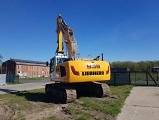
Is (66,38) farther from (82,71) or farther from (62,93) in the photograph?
(62,93)

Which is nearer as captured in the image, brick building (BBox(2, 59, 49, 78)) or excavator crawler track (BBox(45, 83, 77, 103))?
excavator crawler track (BBox(45, 83, 77, 103))

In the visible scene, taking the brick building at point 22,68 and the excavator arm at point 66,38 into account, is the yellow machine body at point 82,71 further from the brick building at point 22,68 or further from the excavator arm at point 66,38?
the brick building at point 22,68

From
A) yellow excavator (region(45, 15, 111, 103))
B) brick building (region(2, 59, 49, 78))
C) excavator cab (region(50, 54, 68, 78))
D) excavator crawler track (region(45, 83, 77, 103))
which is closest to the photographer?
excavator crawler track (region(45, 83, 77, 103))

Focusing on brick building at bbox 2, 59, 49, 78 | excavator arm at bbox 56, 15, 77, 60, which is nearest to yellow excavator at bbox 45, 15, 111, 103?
excavator arm at bbox 56, 15, 77, 60

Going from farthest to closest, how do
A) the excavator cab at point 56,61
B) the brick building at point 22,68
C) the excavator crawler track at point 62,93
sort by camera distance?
the brick building at point 22,68, the excavator cab at point 56,61, the excavator crawler track at point 62,93

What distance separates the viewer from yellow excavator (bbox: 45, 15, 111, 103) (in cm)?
1320

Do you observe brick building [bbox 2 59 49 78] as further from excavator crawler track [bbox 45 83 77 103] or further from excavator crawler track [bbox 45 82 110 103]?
excavator crawler track [bbox 45 83 77 103]

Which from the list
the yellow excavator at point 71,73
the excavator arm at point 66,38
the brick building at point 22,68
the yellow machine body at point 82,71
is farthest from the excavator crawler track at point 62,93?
the brick building at point 22,68

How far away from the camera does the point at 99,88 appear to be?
15.3 m

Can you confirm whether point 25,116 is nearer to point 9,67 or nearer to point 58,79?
point 58,79

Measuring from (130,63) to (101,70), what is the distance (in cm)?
7414

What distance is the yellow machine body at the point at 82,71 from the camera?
13125 mm

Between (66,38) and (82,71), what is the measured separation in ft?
13.1

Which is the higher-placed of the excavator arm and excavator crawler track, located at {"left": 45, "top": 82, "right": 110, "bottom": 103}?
the excavator arm
